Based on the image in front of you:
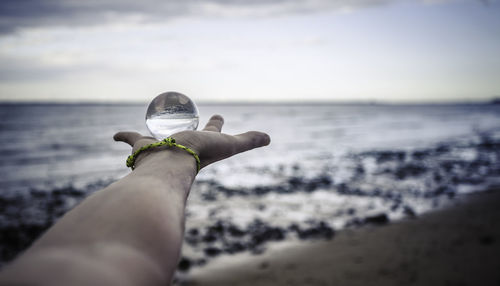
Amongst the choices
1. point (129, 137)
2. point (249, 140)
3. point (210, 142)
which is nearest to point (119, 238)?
point (210, 142)

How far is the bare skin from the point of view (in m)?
0.90

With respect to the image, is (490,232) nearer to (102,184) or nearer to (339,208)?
(339,208)

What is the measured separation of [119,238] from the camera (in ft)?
3.73

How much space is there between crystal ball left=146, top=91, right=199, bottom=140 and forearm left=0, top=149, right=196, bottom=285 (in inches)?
45.0

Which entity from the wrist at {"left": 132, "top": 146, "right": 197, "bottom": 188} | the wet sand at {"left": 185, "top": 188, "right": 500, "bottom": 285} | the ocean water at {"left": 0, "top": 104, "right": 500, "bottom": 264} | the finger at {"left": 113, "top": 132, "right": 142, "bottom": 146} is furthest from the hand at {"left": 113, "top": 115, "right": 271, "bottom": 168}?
the ocean water at {"left": 0, "top": 104, "right": 500, "bottom": 264}

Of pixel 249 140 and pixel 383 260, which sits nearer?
pixel 249 140

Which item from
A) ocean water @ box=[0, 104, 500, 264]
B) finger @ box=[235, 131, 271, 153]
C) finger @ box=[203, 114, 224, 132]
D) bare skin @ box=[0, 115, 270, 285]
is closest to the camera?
bare skin @ box=[0, 115, 270, 285]

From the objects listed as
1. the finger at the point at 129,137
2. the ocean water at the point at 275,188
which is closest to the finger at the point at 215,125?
the finger at the point at 129,137

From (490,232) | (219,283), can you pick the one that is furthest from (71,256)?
(490,232)

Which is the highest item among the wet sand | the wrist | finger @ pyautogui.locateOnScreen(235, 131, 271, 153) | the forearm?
finger @ pyautogui.locateOnScreen(235, 131, 271, 153)

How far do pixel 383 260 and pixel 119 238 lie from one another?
5101mm

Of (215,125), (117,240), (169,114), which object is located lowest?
(117,240)

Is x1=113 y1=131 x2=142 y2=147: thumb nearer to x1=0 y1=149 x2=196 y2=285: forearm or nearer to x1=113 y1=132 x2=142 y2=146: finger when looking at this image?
x1=113 y1=132 x2=142 y2=146: finger

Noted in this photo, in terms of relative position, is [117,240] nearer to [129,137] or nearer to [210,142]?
[210,142]
